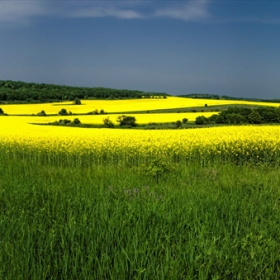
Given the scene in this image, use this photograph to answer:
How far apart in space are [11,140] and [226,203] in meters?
15.9

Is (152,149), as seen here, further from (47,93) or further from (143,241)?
(47,93)

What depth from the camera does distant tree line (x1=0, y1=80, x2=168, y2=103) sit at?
6234cm

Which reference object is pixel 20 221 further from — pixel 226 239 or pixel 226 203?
pixel 226 203

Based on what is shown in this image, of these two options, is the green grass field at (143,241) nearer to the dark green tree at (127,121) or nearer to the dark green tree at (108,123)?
the dark green tree at (108,123)

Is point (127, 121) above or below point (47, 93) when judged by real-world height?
below

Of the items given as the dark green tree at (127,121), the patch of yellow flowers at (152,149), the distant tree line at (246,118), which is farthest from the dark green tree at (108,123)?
the patch of yellow flowers at (152,149)

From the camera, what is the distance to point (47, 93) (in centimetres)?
6706

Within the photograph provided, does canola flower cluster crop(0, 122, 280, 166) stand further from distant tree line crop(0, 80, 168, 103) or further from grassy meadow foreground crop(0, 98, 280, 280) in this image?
distant tree line crop(0, 80, 168, 103)

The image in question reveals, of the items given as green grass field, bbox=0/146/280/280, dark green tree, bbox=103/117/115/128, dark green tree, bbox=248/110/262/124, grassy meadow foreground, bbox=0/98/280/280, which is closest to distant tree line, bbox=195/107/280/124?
dark green tree, bbox=248/110/262/124

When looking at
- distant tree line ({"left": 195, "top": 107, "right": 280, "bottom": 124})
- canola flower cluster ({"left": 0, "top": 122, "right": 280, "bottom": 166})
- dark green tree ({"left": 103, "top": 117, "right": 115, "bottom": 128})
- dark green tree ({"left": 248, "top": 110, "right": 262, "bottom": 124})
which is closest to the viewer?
canola flower cluster ({"left": 0, "top": 122, "right": 280, "bottom": 166})

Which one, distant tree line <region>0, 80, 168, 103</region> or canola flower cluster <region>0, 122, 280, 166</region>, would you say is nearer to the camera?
canola flower cluster <region>0, 122, 280, 166</region>

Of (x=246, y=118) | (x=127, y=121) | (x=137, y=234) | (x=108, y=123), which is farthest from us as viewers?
(x=246, y=118)

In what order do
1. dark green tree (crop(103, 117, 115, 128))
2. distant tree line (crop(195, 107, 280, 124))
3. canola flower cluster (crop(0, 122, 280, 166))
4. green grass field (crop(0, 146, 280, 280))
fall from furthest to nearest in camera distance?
distant tree line (crop(195, 107, 280, 124))
dark green tree (crop(103, 117, 115, 128))
canola flower cluster (crop(0, 122, 280, 166))
green grass field (crop(0, 146, 280, 280))

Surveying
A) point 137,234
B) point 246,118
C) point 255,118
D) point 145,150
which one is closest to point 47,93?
point 246,118
